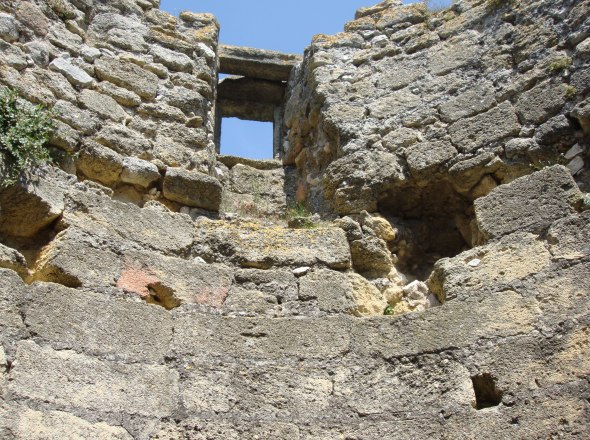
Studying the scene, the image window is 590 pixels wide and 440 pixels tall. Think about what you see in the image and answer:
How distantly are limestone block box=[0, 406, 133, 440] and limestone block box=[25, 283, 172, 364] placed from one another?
1.32 feet

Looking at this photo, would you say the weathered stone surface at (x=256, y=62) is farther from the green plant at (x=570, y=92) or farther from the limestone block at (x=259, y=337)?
the limestone block at (x=259, y=337)

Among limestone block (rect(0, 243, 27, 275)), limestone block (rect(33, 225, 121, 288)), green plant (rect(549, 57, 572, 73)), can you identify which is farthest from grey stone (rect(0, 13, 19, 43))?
green plant (rect(549, 57, 572, 73))

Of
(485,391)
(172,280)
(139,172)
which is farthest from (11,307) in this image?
(485,391)

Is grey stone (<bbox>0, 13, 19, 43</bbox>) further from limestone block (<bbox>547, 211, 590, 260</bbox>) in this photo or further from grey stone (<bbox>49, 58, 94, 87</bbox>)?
limestone block (<bbox>547, 211, 590, 260</bbox>)

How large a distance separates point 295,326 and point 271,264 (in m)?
0.56

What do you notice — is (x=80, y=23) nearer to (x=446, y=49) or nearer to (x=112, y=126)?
(x=112, y=126)

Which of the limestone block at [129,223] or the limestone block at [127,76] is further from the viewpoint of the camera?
the limestone block at [127,76]

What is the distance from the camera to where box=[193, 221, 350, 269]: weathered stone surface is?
5.61 m

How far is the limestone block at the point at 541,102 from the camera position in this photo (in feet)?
19.8

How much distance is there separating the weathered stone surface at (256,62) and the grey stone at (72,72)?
7.00ft

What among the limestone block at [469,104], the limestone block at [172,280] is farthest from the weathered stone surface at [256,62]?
the limestone block at [172,280]

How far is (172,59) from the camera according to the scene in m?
6.85

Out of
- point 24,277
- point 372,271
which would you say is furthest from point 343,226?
point 24,277

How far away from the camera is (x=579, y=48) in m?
6.16
